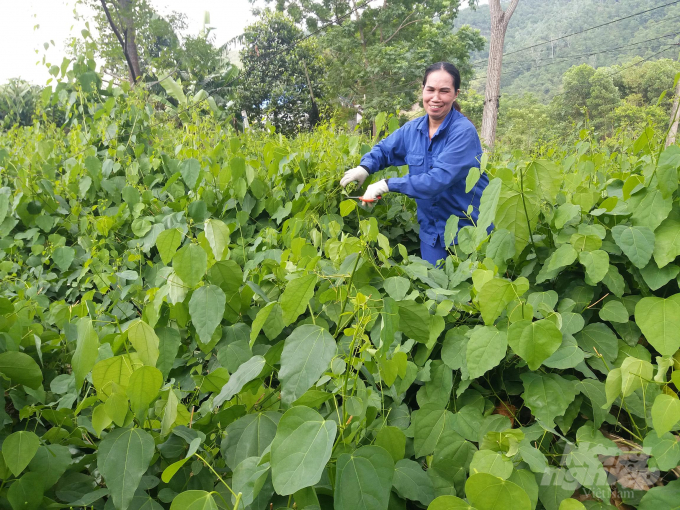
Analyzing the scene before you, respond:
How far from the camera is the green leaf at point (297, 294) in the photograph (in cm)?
98

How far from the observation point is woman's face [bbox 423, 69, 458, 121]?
2.59 metres

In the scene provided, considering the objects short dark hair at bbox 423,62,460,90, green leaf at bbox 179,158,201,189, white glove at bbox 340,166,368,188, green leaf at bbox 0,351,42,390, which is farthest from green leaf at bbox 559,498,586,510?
short dark hair at bbox 423,62,460,90

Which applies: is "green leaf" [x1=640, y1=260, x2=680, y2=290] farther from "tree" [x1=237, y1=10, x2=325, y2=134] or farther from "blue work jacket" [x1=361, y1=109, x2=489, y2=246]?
"tree" [x1=237, y1=10, x2=325, y2=134]

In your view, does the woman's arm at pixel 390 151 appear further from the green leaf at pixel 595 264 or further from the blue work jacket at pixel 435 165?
the green leaf at pixel 595 264

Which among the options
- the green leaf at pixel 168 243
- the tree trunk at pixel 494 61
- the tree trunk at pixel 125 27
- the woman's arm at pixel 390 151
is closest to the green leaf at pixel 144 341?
the green leaf at pixel 168 243

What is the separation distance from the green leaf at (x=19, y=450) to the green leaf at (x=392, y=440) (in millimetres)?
742

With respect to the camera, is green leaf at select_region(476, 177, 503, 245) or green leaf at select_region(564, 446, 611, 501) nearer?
green leaf at select_region(564, 446, 611, 501)

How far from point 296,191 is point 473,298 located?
140 cm

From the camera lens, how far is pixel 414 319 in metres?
1.12

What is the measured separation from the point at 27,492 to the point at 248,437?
0.50 meters

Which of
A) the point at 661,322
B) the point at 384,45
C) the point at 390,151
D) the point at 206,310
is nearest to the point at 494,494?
the point at 661,322

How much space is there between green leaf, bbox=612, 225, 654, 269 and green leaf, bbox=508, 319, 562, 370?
0.41 meters

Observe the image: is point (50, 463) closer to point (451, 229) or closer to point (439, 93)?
point (451, 229)

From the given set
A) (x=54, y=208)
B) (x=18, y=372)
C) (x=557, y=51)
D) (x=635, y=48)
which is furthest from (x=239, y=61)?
(x=557, y=51)
